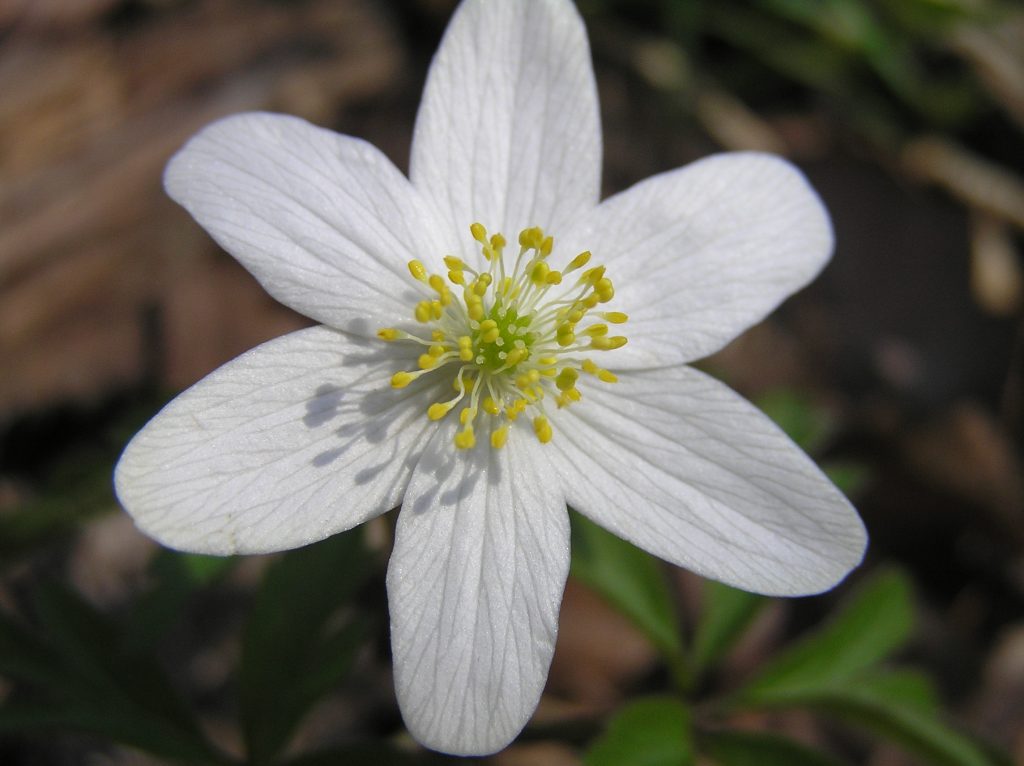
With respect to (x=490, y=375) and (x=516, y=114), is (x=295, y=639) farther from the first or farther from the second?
(x=516, y=114)

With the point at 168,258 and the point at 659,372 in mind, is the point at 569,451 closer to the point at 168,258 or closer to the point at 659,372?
the point at 659,372

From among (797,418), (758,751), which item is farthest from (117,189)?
(758,751)

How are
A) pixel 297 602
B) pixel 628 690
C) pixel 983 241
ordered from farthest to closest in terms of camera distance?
pixel 983 241
pixel 628 690
pixel 297 602

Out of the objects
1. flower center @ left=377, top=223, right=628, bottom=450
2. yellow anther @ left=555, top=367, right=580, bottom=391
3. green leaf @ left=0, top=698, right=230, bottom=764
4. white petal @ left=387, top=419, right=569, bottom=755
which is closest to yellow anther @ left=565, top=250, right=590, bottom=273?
flower center @ left=377, top=223, right=628, bottom=450

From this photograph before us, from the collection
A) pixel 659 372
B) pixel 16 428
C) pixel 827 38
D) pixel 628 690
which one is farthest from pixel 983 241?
pixel 16 428

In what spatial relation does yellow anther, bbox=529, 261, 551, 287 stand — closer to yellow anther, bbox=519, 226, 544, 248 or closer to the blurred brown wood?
yellow anther, bbox=519, 226, 544, 248

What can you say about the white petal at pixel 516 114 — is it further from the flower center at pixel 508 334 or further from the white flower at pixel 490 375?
the flower center at pixel 508 334
